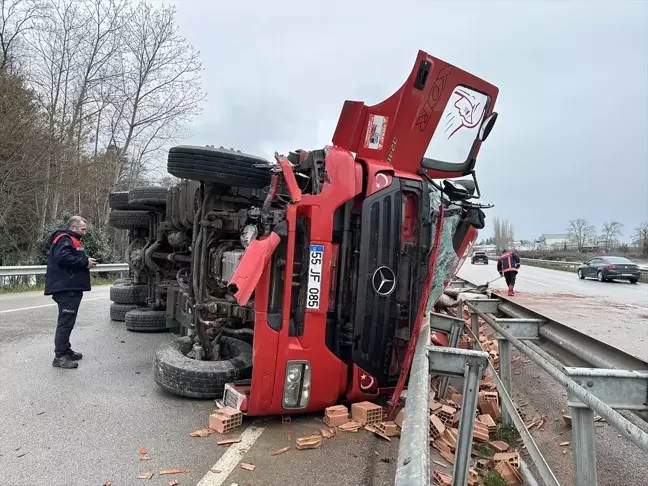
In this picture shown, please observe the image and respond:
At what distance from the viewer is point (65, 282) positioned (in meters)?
5.29

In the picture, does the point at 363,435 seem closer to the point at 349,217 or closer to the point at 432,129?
the point at 349,217

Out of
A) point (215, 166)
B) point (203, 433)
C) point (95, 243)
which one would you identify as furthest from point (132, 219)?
point (95, 243)

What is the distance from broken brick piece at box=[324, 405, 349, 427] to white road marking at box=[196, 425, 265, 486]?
496 millimetres

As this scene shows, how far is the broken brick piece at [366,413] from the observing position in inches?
138

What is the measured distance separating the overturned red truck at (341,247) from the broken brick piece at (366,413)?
12 centimetres

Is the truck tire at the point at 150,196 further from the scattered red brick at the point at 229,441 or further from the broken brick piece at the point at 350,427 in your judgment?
the broken brick piece at the point at 350,427

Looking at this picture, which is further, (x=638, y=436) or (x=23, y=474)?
(x=23, y=474)

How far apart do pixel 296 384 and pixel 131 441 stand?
4.03ft

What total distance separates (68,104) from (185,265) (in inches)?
629

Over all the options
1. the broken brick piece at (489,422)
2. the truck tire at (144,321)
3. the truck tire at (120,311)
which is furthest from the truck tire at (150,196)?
the broken brick piece at (489,422)

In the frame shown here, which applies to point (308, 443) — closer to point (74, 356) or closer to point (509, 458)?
point (509, 458)

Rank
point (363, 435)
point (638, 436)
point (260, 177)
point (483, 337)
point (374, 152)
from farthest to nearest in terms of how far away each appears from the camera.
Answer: point (483, 337) → point (260, 177) → point (374, 152) → point (363, 435) → point (638, 436)

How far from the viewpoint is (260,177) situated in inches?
175

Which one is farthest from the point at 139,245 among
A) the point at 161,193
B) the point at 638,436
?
the point at 638,436
